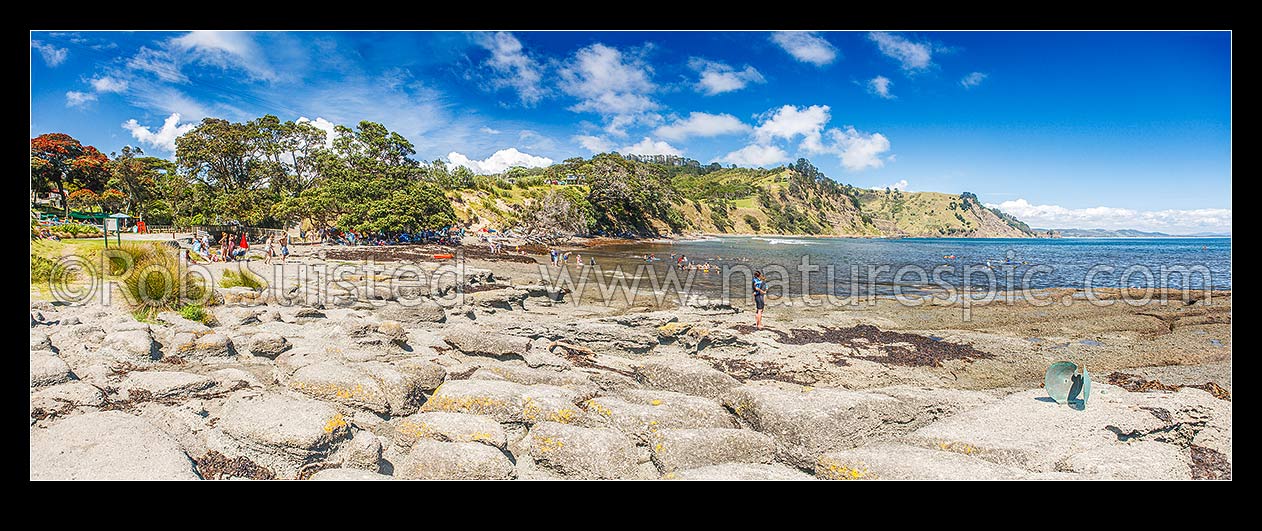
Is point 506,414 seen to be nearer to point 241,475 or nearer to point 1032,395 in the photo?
point 241,475

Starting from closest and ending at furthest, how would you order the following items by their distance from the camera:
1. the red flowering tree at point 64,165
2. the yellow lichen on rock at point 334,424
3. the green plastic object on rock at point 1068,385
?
1. the yellow lichen on rock at point 334,424
2. the green plastic object on rock at point 1068,385
3. the red flowering tree at point 64,165

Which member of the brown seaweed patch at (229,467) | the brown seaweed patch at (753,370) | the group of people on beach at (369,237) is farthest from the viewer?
the group of people on beach at (369,237)

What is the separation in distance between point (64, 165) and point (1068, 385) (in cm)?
6308

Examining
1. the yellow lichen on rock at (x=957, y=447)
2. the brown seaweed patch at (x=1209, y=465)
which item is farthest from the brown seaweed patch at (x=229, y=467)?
the brown seaweed patch at (x=1209, y=465)

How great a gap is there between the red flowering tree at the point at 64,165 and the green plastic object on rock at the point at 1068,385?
172 ft

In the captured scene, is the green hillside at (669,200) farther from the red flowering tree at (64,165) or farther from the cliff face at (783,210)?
the red flowering tree at (64,165)

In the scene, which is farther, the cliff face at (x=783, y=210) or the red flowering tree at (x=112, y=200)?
the cliff face at (x=783, y=210)

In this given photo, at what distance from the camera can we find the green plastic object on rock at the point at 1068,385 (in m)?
6.07

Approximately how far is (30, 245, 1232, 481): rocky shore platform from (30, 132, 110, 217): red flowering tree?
42790mm

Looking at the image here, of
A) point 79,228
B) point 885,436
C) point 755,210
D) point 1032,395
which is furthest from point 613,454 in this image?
point 755,210

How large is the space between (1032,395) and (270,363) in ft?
36.3

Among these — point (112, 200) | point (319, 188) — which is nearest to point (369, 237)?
point (319, 188)

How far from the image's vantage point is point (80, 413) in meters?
4.89

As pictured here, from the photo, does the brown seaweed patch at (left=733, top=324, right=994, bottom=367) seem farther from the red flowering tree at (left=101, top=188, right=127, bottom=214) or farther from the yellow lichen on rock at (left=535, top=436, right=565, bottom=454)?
the red flowering tree at (left=101, top=188, right=127, bottom=214)
